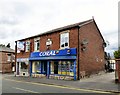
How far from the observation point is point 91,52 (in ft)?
92.5

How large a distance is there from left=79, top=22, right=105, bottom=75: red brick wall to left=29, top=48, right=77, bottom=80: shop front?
4.27ft

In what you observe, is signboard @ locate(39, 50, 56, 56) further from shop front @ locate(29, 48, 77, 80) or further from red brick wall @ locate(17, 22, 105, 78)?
red brick wall @ locate(17, 22, 105, 78)

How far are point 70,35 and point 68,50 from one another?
2031 mm

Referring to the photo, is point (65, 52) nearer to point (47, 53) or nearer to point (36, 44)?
point (47, 53)

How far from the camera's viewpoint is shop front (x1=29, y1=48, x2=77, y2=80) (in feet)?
82.2

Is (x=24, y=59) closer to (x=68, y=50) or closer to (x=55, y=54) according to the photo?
(x=55, y=54)

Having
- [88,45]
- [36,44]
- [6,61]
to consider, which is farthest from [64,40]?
[6,61]

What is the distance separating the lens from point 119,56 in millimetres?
23156

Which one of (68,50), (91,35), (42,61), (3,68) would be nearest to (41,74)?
(42,61)

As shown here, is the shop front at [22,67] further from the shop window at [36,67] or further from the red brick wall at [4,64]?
the red brick wall at [4,64]

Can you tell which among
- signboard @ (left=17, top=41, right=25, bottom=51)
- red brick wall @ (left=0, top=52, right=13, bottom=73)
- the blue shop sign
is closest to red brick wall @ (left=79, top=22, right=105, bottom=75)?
the blue shop sign

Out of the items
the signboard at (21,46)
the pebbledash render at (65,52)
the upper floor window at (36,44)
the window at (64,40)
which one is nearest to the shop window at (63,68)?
the pebbledash render at (65,52)

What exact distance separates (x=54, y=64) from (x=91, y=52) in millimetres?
5383

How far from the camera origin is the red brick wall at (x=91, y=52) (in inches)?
1017
